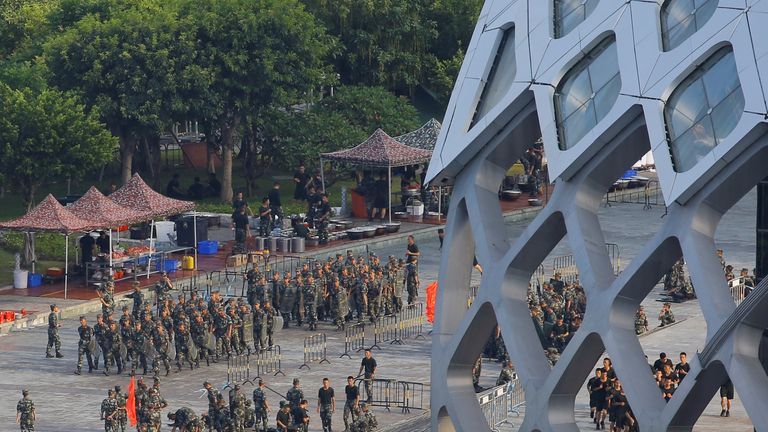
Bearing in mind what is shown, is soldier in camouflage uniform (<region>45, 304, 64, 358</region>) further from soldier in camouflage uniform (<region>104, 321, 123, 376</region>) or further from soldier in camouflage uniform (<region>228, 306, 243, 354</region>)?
soldier in camouflage uniform (<region>228, 306, 243, 354</region>)

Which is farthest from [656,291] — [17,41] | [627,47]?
[17,41]

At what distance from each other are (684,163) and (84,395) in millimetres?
18488

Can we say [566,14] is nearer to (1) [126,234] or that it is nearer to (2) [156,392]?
(2) [156,392]

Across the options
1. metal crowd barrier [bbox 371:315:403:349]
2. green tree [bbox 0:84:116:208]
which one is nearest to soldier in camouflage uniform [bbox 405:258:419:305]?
metal crowd barrier [bbox 371:315:403:349]

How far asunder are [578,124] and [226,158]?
39.6 metres

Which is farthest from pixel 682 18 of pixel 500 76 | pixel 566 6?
pixel 500 76

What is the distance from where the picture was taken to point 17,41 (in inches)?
3182

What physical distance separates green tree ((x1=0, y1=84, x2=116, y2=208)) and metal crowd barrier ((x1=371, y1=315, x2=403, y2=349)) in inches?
551

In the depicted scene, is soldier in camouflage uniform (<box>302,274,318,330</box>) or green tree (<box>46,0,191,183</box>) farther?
green tree (<box>46,0,191,183</box>)

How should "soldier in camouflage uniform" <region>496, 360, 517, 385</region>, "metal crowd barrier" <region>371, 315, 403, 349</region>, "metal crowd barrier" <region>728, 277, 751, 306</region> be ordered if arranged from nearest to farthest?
1. "soldier in camouflage uniform" <region>496, 360, 517, 385</region>
2. "metal crowd barrier" <region>371, 315, 403, 349</region>
3. "metal crowd barrier" <region>728, 277, 751, 306</region>

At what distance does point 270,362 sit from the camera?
159 feet

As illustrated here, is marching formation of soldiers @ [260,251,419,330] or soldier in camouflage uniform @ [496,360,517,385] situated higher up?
marching formation of soldiers @ [260,251,419,330]

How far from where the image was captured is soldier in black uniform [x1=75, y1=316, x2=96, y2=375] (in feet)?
155

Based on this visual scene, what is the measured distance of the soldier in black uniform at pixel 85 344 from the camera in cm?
4712
